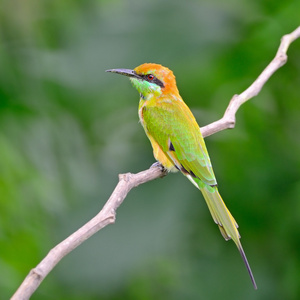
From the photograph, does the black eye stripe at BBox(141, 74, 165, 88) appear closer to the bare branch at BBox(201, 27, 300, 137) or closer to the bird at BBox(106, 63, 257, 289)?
the bird at BBox(106, 63, 257, 289)

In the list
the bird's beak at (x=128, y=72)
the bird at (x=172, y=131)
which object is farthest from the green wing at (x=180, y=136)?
the bird's beak at (x=128, y=72)

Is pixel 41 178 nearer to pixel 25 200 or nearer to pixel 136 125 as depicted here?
pixel 25 200

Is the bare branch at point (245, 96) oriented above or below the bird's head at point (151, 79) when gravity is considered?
below

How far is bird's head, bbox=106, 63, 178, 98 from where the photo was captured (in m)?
2.79

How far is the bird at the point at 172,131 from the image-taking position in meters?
2.51

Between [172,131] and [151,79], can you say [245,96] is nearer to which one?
[172,131]

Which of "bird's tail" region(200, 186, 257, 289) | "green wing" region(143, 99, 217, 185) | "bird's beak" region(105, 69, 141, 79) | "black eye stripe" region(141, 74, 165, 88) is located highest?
"bird's beak" region(105, 69, 141, 79)

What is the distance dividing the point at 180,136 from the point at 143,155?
1.12 ft

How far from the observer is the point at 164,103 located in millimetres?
2826

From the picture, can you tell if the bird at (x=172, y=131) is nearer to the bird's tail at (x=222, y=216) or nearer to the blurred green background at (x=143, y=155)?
the bird's tail at (x=222, y=216)

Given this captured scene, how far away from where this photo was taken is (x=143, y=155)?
2.95 m

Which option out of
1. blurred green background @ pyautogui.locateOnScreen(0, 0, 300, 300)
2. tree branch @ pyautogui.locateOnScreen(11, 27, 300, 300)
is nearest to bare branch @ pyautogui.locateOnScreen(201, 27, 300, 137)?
tree branch @ pyautogui.locateOnScreen(11, 27, 300, 300)

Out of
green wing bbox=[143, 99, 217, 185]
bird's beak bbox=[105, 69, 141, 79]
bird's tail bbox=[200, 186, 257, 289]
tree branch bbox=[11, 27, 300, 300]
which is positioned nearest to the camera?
tree branch bbox=[11, 27, 300, 300]

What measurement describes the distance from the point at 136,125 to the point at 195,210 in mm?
480
